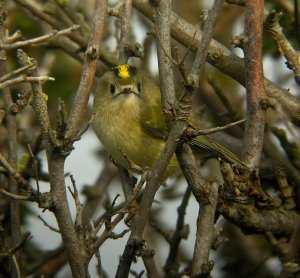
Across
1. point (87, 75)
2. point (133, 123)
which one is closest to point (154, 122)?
point (133, 123)

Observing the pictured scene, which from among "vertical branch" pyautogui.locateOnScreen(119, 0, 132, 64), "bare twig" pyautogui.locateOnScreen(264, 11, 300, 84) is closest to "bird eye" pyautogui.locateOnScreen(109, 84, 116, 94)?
"vertical branch" pyautogui.locateOnScreen(119, 0, 132, 64)

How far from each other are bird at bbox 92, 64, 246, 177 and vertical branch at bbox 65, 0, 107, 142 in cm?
147

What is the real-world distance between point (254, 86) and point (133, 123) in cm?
154

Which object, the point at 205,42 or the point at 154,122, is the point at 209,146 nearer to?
the point at 154,122

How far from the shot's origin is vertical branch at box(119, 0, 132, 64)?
12.2ft

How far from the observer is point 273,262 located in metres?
5.00

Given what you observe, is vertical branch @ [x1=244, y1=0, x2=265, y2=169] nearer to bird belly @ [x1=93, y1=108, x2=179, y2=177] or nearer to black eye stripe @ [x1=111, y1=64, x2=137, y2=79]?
black eye stripe @ [x1=111, y1=64, x2=137, y2=79]

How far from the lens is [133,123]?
16.0ft

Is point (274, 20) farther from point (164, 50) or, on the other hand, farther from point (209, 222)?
point (209, 222)

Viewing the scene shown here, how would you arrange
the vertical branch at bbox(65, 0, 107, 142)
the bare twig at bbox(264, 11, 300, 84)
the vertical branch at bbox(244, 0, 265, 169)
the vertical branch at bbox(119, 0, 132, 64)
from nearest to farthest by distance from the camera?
1. the vertical branch at bbox(65, 0, 107, 142)
2. the vertical branch at bbox(244, 0, 265, 169)
3. the vertical branch at bbox(119, 0, 132, 64)
4. the bare twig at bbox(264, 11, 300, 84)

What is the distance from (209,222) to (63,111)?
77 cm

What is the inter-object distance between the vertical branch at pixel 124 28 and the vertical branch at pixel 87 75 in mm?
438

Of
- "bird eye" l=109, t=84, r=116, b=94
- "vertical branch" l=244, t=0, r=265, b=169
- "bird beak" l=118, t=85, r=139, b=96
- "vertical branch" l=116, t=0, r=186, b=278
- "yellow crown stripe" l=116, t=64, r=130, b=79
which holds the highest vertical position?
"bird eye" l=109, t=84, r=116, b=94

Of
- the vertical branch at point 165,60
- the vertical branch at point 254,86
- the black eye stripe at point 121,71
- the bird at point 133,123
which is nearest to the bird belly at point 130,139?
the bird at point 133,123
